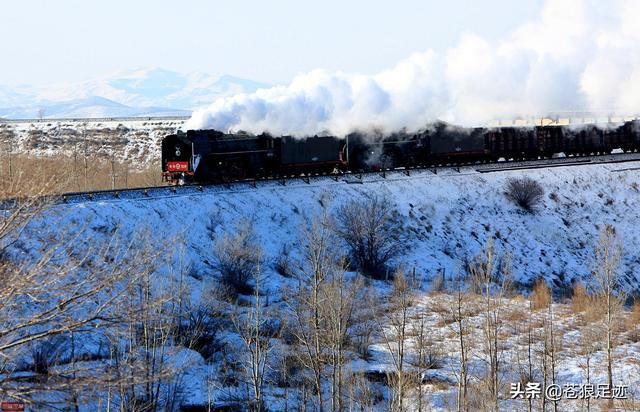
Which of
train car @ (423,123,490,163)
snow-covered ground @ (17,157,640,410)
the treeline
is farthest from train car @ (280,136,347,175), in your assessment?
train car @ (423,123,490,163)

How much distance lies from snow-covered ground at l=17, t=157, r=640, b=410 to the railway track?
337 mm

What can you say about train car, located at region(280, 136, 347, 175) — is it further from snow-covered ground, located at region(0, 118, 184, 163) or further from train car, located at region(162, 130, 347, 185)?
snow-covered ground, located at region(0, 118, 184, 163)

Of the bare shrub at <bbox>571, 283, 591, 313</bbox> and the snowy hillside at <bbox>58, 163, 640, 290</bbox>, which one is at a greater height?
the snowy hillside at <bbox>58, 163, 640, 290</bbox>

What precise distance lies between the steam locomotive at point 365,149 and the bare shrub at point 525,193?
3.22 m

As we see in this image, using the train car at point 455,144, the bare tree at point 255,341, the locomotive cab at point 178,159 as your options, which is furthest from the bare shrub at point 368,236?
the train car at point 455,144

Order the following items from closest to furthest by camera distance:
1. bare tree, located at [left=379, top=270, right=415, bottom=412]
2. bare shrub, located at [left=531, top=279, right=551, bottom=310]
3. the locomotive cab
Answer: bare tree, located at [left=379, top=270, right=415, bottom=412] < bare shrub, located at [left=531, top=279, right=551, bottom=310] < the locomotive cab

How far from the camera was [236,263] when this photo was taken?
3659cm

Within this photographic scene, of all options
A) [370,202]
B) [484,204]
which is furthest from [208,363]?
[484,204]

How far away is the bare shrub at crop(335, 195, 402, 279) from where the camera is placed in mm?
42656

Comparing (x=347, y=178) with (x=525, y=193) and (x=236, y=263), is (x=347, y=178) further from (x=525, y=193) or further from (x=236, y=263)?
(x=236, y=263)

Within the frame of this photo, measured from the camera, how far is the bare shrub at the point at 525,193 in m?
55.4

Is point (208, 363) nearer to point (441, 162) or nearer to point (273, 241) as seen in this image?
point (273, 241)

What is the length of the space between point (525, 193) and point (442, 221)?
7.91 metres

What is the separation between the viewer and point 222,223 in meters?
41.0
